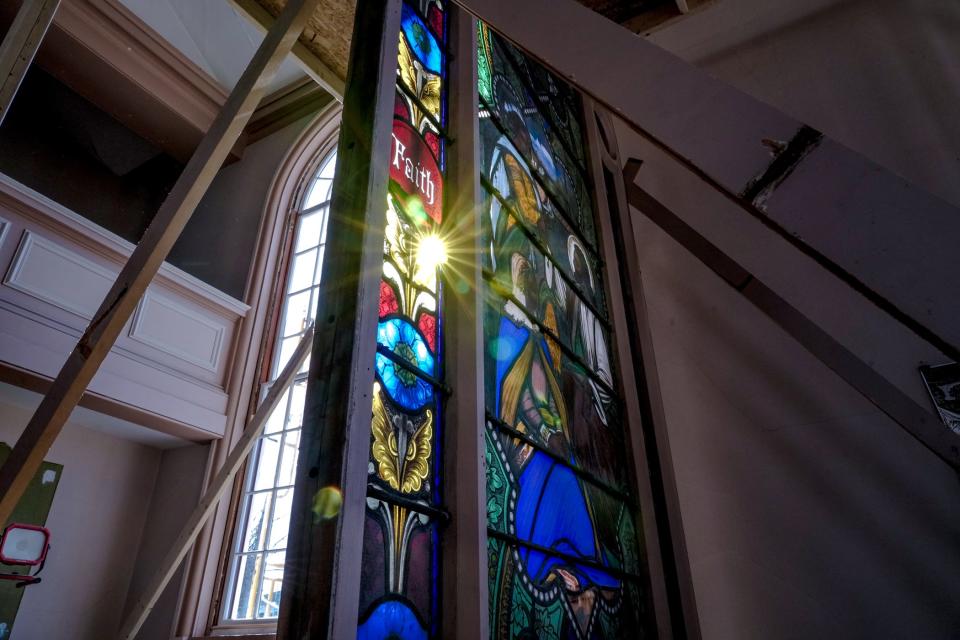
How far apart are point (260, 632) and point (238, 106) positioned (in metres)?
3.27

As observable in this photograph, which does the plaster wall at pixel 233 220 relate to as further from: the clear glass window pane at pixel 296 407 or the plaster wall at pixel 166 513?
the plaster wall at pixel 166 513

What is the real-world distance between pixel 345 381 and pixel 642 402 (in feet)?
4.69

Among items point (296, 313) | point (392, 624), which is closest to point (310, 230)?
point (296, 313)


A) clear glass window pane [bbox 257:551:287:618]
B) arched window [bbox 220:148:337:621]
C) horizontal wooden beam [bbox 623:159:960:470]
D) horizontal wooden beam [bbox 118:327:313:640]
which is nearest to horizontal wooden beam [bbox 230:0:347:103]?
horizontal wooden beam [bbox 118:327:313:640]

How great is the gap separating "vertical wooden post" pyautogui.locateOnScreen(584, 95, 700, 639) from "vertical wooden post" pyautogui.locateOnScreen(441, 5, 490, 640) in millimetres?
915

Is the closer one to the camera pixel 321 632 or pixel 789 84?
pixel 321 632

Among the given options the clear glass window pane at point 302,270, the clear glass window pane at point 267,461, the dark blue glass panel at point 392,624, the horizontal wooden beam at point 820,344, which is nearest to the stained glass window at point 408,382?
the dark blue glass panel at point 392,624

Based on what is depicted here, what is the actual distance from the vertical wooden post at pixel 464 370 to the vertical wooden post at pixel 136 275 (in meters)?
0.41

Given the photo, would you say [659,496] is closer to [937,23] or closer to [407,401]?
[407,401]

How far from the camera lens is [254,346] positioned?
14.8 feet

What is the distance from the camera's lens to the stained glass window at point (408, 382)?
0.80m

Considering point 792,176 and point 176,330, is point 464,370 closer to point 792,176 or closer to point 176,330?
point 792,176

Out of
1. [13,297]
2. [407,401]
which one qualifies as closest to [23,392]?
[13,297]

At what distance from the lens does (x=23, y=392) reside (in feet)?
11.5
